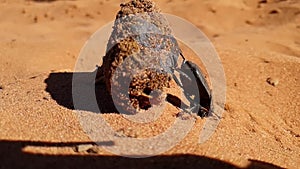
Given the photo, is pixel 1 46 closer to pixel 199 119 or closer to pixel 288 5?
pixel 199 119

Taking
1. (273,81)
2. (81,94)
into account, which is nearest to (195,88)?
(81,94)

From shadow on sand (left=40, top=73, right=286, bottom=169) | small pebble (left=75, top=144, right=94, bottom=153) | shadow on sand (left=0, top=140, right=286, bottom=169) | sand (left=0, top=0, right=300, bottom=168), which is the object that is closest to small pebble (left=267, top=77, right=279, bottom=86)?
sand (left=0, top=0, right=300, bottom=168)

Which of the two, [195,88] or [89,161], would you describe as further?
[195,88]

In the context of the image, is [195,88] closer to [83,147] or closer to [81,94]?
[81,94]

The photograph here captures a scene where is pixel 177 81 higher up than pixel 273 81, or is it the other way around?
pixel 177 81

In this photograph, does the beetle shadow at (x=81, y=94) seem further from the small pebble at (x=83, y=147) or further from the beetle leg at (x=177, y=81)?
the small pebble at (x=83, y=147)

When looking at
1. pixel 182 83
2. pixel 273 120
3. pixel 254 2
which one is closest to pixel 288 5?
pixel 254 2

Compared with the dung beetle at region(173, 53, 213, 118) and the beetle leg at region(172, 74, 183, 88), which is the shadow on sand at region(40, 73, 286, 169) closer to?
the dung beetle at region(173, 53, 213, 118)

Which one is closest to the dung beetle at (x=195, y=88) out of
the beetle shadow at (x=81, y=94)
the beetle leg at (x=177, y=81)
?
the beetle leg at (x=177, y=81)
